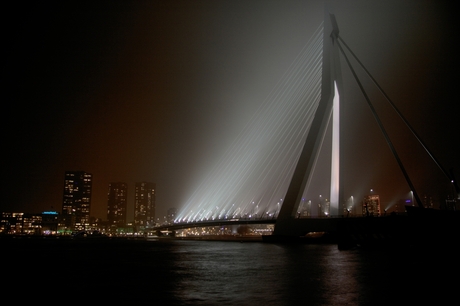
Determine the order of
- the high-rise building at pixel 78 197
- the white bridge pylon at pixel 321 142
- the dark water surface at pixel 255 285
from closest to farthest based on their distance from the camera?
1. the dark water surface at pixel 255 285
2. the white bridge pylon at pixel 321 142
3. the high-rise building at pixel 78 197

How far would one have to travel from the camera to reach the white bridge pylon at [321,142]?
24875mm

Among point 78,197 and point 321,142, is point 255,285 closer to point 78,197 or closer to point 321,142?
point 321,142

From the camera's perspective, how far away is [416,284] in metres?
9.86

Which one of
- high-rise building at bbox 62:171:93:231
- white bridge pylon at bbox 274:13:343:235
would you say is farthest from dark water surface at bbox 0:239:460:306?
high-rise building at bbox 62:171:93:231

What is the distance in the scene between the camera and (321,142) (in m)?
25.6

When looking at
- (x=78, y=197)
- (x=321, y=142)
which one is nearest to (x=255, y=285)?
(x=321, y=142)

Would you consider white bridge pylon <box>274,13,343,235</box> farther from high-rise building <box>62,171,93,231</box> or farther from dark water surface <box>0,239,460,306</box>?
high-rise building <box>62,171,93,231</box>

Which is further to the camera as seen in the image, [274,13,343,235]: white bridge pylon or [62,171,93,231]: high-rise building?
[62,171,93,231]: high-rise building

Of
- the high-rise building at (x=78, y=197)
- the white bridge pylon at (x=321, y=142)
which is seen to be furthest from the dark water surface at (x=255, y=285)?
the high-rise building at (x=78, y=197)

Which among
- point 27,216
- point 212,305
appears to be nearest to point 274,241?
point 212,305

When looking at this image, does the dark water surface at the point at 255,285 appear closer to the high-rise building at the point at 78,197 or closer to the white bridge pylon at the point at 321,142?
the white bridge pylon at the point at 321,142

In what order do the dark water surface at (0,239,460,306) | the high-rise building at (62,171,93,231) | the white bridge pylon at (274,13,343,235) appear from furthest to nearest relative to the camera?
the high-rise building at (62,171,93,231) → the white bridge pylon at (274,13,343,235) → the dark water surface at (0,239,460,306)

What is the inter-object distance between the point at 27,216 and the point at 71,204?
838 inches

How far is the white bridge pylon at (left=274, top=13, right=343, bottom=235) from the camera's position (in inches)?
979
